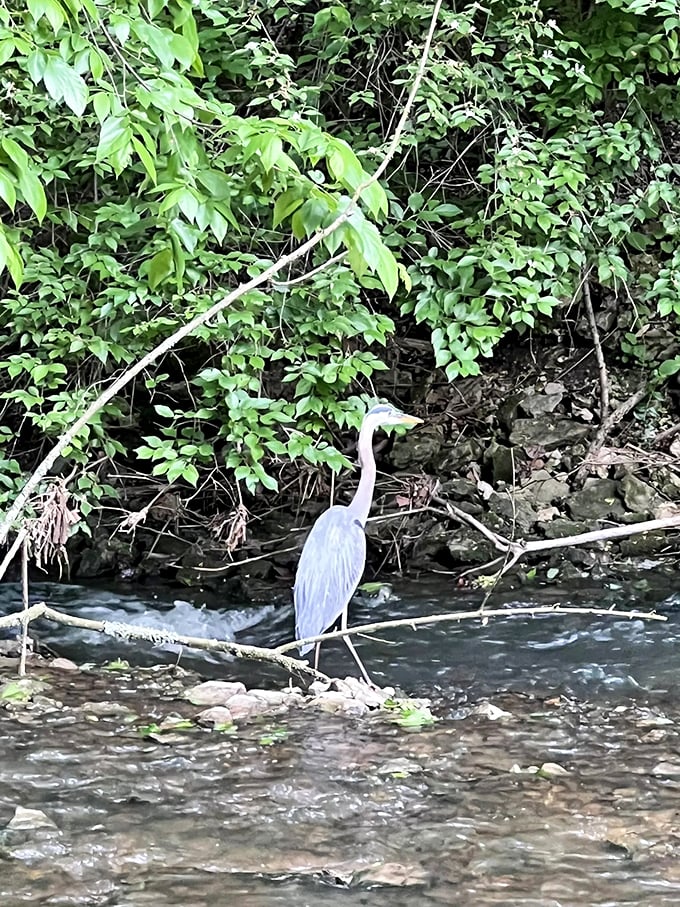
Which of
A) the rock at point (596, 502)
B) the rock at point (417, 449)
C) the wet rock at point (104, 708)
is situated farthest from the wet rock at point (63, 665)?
the rock at point (596, 502)

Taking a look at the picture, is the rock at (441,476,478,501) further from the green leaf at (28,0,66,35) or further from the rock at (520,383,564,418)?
the green leaf at (28,0,66,35)

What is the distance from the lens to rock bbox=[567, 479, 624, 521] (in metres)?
5.19

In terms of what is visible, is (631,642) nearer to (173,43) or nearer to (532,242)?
(532,242)

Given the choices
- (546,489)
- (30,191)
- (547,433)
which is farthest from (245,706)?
(547,433)

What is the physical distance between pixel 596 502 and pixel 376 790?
3.14 meters

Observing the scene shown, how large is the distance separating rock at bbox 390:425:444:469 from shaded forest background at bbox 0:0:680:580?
511mm

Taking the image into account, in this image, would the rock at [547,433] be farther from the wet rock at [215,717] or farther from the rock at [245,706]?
the wet rock at [215,717]

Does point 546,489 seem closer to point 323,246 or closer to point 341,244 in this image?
point 323,246

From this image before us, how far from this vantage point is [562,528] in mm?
5090

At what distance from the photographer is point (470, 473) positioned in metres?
5.53

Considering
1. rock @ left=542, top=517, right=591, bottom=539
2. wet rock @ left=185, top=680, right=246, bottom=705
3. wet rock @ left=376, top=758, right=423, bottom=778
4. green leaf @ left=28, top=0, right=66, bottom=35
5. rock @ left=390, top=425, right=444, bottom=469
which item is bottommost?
wet rock @ left=185, top=680, right=246, bottom=705

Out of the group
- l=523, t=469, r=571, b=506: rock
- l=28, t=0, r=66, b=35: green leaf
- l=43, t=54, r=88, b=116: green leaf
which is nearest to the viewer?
l=28, t=0, r=66, b=35: green leaf

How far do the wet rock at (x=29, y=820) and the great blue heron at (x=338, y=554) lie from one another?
1688 mm

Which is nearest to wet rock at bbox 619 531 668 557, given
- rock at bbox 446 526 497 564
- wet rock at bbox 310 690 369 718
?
rock at bbox 446 526 497 564
